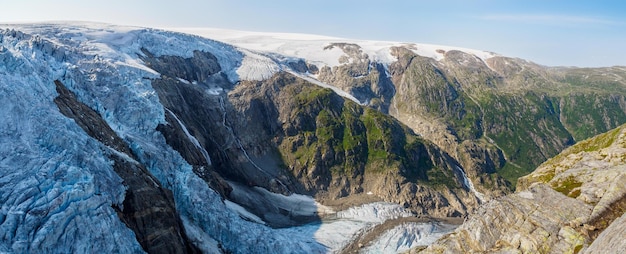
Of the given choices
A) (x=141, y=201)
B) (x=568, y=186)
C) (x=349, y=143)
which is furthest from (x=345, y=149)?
(x=568, y=186)

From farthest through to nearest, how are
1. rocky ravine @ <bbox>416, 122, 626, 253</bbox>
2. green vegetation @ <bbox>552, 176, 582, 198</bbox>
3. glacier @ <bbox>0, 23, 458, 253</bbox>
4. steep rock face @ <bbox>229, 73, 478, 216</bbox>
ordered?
1. steep rock face @ <bbox>229, 73, 478, 216</bbox>
2. glacier @ <bbox>0, 23, 458, 253</bbox>
3. green vegetation @ <bbox>552, 176, 582, 198</bbox>
4. rocky ravine @ <bbox>416, 122, 626, 253</bbox>

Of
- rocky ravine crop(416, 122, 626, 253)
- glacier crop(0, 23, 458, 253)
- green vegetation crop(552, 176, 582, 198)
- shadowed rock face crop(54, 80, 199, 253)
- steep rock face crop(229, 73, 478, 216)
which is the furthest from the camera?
steep rock face crop(229, 73, 478, 216)

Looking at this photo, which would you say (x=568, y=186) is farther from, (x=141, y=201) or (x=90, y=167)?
(x=90, y=167)

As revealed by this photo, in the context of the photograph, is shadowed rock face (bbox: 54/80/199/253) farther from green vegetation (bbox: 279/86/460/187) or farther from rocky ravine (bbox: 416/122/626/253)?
green vegetation (bbox: 279/86/460/187)

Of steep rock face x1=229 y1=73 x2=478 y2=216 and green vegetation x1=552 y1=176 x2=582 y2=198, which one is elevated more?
green vegetation x1=552 y1=176 x2=582 y2=198

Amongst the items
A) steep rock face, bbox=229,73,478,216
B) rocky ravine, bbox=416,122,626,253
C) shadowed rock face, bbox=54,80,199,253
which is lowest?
steep rock face, bbox=229,73,478,216

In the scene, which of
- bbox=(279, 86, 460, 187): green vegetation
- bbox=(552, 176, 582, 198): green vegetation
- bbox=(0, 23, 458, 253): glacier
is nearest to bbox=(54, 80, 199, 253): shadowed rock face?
bbox=(0, 23, 458, 253): glacier

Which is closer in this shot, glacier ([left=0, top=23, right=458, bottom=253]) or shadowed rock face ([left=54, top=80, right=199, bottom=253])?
glacier ([left=0, top=23, right=458, bottom=253])
